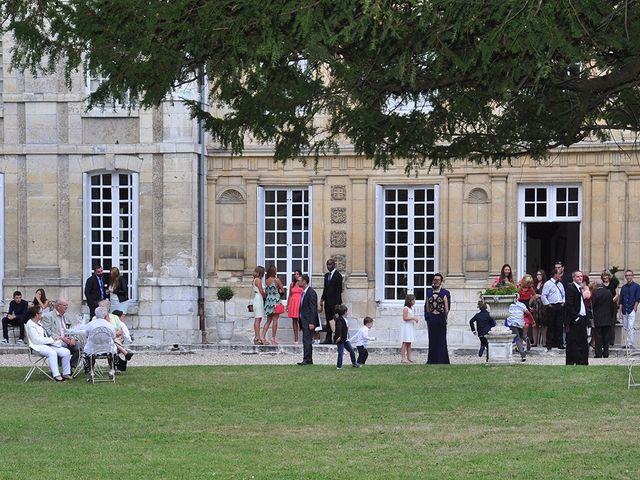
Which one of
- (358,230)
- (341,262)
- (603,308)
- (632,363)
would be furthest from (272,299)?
(632,363)

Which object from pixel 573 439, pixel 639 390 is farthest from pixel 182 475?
pixel 639 390

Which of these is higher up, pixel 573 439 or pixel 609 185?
pixel 609 185

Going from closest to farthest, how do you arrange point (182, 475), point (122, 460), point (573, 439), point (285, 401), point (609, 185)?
point (182, 475)
point (122, 460)
point (573, 439)
point (285, 401)
point (609, 185)

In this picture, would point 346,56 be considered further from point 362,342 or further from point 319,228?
point 319,228

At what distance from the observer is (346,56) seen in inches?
596

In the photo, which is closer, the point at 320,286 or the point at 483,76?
the point at 483,76

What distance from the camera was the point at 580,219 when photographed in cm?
3161

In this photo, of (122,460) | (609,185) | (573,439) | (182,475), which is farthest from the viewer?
(609,185)

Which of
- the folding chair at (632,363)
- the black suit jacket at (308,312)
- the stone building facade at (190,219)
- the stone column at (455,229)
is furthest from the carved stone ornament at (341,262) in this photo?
the black suit jacket at (308,312)

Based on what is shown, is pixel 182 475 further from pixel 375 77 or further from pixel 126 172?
pixel 126 172

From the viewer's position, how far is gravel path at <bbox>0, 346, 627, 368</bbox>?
85.9ft

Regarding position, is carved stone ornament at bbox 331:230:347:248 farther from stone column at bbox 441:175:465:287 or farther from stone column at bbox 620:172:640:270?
stone column at bbox 620:172:640:270

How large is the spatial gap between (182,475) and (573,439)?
148 inches

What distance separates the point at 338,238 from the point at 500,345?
8.60 m
